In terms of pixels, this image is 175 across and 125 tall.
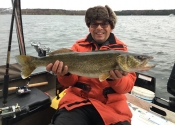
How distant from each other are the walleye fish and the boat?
2.36ft

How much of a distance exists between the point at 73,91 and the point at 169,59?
11.3 metres

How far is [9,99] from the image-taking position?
3.49 meters

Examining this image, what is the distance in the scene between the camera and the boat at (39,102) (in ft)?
10.4

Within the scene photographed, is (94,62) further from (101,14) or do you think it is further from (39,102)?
(39,102)

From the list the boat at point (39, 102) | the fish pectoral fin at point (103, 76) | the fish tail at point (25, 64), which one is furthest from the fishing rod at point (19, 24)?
the fish pectoral fin at point (103, 76)

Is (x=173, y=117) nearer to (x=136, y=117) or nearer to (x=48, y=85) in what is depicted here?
(x=136, y=117)

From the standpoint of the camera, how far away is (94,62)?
2717 mm

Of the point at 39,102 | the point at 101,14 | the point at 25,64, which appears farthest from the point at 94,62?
the point at 39,102

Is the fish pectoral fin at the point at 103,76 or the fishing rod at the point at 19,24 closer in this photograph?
the fish pectoral fin at the point at 103,76

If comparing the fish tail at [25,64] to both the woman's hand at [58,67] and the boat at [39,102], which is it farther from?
the boat at [39,102]

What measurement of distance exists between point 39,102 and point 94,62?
57.3 inches

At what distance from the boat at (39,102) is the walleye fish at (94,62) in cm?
72

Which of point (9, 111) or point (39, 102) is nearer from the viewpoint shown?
point (9, 111)

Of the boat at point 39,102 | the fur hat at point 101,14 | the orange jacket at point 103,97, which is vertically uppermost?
the fur hat at point 101,14
